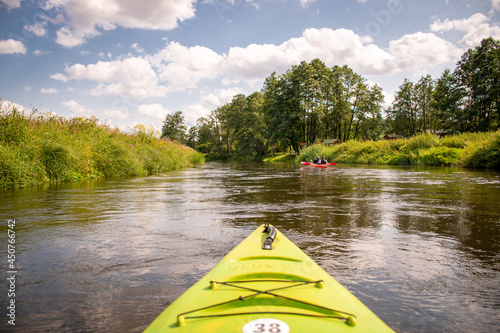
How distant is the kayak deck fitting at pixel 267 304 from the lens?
1.52 meters

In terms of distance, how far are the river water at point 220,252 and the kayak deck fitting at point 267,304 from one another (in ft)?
2.29

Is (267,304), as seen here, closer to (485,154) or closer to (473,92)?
(485,154)

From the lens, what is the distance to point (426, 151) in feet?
75.6

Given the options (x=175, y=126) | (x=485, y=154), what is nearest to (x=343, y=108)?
(x=485, y=154)

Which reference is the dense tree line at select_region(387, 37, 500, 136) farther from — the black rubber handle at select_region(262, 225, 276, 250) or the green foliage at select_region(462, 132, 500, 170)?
the black rubber handle at select_region(262, 225, 276, 250)

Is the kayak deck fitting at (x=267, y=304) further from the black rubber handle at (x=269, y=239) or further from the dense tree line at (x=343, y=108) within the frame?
the dense tree line at (x=343, y=108)

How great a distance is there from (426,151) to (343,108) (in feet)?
94.4

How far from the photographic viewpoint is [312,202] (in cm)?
752

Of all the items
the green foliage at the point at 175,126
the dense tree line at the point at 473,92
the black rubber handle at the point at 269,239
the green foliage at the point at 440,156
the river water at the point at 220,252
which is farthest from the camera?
the green foliage at the point at 175,126

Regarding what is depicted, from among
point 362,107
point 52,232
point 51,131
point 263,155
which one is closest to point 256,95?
point 263,155

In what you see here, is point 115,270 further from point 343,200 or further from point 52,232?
point 343,200

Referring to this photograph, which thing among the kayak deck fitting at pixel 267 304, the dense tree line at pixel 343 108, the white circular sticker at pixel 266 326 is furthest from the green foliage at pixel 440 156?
the white circular sticker at pixel 266 326

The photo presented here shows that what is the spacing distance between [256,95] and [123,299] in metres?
58.7

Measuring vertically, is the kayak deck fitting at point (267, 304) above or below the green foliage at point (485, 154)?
below
